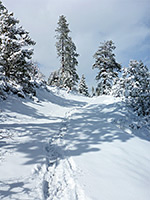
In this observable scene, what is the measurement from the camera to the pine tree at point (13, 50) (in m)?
7.62

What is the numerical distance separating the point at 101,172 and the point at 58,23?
28239 mm

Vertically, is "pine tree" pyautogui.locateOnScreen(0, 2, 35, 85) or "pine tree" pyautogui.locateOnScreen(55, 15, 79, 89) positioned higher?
"pine tree" pyautogui.locateOnScreen(55, 15, 79, 89)

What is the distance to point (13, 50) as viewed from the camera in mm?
8047

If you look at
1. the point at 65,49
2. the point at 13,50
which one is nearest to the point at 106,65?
the point at 65,49

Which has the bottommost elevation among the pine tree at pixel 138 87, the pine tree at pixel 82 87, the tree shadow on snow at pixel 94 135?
the tree shadow on snow at pixel 94 135

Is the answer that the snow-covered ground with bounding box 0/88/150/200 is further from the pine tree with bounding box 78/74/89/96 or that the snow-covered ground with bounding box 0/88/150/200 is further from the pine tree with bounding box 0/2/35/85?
the pine tree with bounding box 78/74/89/96

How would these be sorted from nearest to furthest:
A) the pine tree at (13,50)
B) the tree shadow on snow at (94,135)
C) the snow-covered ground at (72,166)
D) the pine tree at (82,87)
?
the snow-covered ground at (72,166) < the tree shadow on snow at (94,135) < the pine tree at (13,50) < the pine tree at (82,87)

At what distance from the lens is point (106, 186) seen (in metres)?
2.70

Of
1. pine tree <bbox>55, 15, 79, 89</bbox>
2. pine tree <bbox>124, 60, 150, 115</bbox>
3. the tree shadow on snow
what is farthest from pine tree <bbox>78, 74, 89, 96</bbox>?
the tree shadow on snow

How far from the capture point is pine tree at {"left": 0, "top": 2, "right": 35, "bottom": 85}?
7621mm

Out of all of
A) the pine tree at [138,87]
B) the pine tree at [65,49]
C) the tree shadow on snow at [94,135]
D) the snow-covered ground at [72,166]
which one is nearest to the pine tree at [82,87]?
the pine tree at [65,49]

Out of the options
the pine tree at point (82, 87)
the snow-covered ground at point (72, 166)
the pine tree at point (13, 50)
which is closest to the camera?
the snow-covered ground at point (72, 166)

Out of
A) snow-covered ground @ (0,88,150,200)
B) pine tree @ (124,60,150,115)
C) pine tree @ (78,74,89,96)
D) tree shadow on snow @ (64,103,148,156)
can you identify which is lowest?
snow-covered ground @ (0,88,150,200)

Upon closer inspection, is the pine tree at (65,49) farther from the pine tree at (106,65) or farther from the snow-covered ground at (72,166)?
the snow-covered ground at (72,166)
